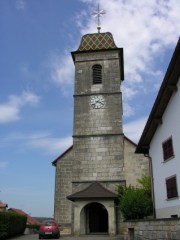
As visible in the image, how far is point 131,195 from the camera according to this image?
62.5 feet

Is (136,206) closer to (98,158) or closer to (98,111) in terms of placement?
(98,158)

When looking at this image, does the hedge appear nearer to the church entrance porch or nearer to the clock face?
the church entrance porch

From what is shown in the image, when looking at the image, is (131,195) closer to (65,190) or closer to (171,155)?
(171,155)

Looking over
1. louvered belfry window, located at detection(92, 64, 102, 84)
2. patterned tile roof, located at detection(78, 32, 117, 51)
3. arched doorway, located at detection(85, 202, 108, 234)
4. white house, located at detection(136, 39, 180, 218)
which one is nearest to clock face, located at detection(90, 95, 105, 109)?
louvered belfry window, located at detection(92, 64, 102, 84)

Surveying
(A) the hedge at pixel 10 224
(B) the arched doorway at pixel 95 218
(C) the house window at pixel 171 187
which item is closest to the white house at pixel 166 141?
(C) the house window at pixel 171 187

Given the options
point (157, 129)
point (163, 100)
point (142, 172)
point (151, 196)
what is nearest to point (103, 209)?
point (142, 172)

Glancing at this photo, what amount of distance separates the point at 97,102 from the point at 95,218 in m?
9.67

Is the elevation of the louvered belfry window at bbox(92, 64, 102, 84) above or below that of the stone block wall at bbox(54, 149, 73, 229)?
above

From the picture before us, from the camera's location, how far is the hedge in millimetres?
20078

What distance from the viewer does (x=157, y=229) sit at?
496 inches

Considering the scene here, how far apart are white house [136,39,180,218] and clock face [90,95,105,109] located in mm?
8607

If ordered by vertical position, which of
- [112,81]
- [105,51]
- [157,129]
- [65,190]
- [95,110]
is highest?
[105,51]

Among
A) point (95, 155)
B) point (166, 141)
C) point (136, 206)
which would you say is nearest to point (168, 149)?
point (166, 141)

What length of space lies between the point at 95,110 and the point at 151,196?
1007cm
